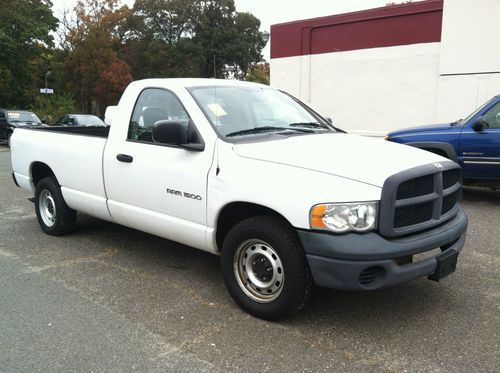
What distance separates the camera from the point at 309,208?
321 cm

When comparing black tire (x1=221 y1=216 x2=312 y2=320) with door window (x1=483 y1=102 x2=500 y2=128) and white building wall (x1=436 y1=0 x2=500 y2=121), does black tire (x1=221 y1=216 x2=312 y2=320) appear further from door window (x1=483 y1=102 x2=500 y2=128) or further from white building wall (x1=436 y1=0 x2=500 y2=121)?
white building wall (x1=436 y1=0 x2=500 y2=121)

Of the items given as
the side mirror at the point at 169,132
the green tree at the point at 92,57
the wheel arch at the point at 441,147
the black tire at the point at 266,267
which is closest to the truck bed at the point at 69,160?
the side mirror at the point at 169,132

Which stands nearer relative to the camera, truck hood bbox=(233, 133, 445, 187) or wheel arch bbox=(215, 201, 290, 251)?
truck hood bbox=(233, 133, 445, 187)

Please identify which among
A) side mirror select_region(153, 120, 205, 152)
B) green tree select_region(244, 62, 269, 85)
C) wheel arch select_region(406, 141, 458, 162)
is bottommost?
wheel arch select_region(406, 141, 458, 162)

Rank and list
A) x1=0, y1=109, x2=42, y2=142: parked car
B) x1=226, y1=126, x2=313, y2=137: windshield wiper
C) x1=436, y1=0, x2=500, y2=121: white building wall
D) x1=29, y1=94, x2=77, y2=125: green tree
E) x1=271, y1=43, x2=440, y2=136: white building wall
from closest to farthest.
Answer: x1=226, y1=126, x2=313, y2=137: windshield wiper → x1=436, y1=0, x2=500, y2=121: white building wall → x1=271, y1=43, x2=440, y2=136: white building wall → x1=0, y1=109, x2=42, y2=142: parked car → x1=29, y1=94, x2=77, y2=125: green tree

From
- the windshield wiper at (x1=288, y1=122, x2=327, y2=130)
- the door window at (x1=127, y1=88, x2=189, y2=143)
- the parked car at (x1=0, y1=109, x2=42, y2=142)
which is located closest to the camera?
the door window at (x1=127, y1=88, x2=189, y2=143)

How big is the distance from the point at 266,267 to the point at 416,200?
116 cm

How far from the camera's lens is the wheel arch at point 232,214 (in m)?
3.72

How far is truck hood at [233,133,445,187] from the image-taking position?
3291 mm

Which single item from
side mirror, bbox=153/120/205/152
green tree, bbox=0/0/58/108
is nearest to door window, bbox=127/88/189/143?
side mirror, bbox=153/120/205/152

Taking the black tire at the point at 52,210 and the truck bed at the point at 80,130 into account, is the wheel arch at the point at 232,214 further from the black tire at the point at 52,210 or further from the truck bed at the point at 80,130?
the truck bed at the point at 80,130

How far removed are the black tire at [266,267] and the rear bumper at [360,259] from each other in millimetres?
142

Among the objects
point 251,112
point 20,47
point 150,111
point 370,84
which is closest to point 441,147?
point 251,112

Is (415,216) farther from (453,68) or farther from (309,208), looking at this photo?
(453,68)
